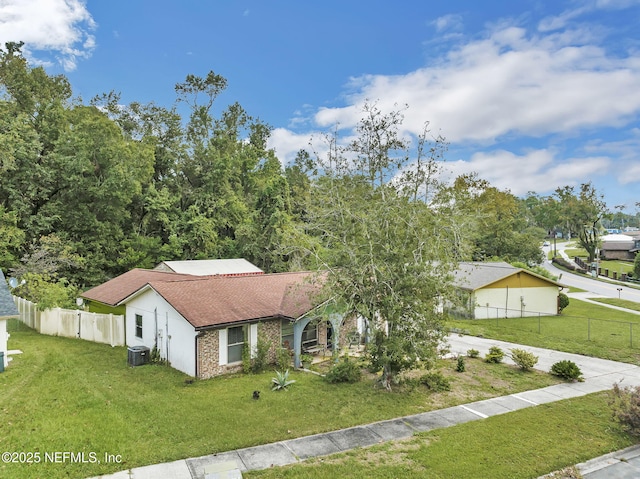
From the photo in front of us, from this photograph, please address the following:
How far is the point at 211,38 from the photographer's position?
23.8 meters

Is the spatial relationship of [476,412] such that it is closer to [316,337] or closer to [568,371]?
[568,371]

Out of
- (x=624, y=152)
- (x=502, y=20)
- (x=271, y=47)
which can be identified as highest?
(x=271, y=47)

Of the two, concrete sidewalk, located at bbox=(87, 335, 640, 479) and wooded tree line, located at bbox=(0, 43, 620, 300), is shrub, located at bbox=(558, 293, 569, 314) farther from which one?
concrete sidewalk, located at bbox=(87, 335, 640, 479)

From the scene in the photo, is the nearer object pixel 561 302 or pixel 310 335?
pixel 310 335

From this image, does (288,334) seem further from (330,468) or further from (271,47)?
(271,47)

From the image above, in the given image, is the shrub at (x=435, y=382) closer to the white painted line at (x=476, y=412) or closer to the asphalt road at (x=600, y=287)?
the white painted line at (x=476, y=412)

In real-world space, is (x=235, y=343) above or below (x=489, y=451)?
above

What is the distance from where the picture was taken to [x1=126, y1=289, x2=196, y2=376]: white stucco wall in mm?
14000

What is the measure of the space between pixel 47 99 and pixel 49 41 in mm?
4663

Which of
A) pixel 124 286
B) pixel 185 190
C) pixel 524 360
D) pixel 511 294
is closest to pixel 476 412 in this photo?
pixel 524 360

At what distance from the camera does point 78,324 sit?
19.2 meters

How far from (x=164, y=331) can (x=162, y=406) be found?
497 cm

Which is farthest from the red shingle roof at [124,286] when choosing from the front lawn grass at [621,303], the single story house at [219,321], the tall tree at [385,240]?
the front lawn grass at [621,303]

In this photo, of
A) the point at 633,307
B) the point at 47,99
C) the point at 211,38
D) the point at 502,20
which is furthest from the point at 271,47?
the point at 633,307
